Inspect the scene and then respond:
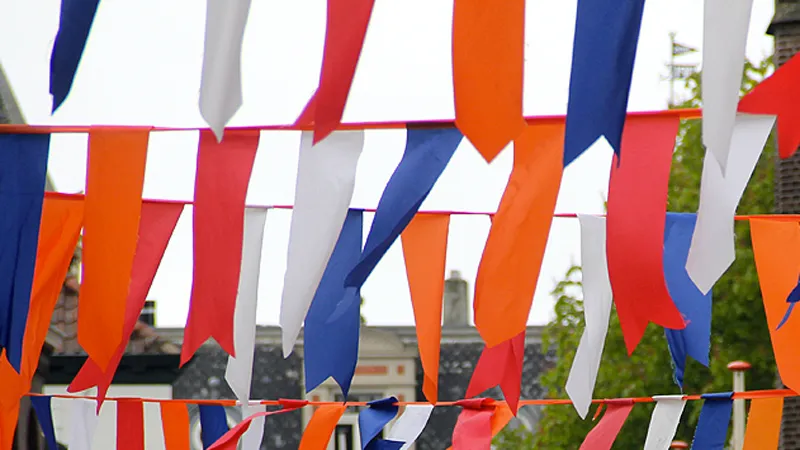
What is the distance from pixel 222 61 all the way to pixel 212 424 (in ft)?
12.3

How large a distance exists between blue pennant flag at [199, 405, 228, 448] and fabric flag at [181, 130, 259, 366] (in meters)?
2.24

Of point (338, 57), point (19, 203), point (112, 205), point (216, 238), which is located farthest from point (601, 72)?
point (19, 203)

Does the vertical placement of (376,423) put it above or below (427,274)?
below

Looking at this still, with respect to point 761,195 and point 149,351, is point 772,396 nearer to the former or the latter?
point 761,195

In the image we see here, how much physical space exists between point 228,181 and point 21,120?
10.6 meters

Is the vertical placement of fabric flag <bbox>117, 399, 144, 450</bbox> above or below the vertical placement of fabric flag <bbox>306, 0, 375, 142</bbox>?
below

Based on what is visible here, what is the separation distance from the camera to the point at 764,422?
637 centimetres

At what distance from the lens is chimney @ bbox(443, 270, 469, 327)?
27.2 metres

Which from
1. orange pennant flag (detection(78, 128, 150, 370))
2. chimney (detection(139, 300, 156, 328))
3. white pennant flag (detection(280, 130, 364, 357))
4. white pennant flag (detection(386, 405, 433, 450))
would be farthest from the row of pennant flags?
chimney (detection(139, 300, 156, 328))

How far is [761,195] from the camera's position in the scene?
16.5 meters

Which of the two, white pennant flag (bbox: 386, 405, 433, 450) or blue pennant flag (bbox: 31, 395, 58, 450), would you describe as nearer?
blue pennant flag (bbox: 31, 395, 58, 450)

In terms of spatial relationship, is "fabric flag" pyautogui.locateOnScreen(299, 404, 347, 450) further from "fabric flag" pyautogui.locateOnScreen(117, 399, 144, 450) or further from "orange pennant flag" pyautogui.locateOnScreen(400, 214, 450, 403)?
"orange pennant flag" pyautogui.locateOnScreen(400, 214, 450, 403)

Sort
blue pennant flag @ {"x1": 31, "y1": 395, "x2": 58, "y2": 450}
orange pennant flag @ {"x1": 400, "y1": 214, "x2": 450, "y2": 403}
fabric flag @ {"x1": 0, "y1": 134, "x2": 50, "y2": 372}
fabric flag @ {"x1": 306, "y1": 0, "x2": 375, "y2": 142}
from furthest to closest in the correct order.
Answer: blue pennant flag @ {"x1": 31, "y1": 395, "x2": 58, "y2": 450} → orange pennant flag @ {"x1": 400, "y1": 214, "x2": 450, "y2": 403} → fabric flag @ {"x1": 0, "y1": 134, "x2": 50, "y2": 372} → fabric flag @ {"x1": 306, "y1": 0, "x2": 375, "y2": 142}

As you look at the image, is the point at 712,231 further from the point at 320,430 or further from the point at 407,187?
the point at 320,430
